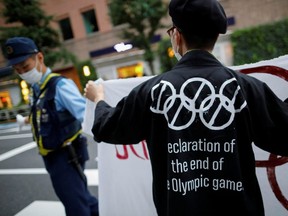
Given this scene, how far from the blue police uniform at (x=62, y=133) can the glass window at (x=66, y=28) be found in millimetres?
19096

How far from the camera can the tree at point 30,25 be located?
49.3 feet

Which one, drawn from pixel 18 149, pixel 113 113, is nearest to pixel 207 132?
pixel 113 113

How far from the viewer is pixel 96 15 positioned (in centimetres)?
1858

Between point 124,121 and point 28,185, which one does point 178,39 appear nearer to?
point 124,121

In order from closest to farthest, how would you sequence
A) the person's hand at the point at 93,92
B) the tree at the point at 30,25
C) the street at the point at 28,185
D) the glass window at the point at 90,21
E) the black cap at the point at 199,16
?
1. the black cap at the point at 199,16
2. the person's hand at the point at 93,92
3. the street at the point at 28,185
4. the tree at the point at 30,25
5. the glass window at the point at 90,21

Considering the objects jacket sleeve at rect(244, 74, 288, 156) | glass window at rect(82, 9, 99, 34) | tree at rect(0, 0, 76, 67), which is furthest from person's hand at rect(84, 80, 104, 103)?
glass window at rect(82, 9, 99, 34)

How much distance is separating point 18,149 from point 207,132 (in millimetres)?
7828

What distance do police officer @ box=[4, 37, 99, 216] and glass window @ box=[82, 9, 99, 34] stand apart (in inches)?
699

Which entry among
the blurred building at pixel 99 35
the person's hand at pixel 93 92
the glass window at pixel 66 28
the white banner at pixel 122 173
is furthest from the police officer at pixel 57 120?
the glass window at pixel 66 28

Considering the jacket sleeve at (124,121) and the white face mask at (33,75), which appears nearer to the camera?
the jacket sleeve at (124,121)

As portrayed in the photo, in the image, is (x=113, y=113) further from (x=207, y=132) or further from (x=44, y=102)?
(x=44, y=102)

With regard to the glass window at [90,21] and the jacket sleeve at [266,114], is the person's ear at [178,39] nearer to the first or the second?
the jacket sleeve at [266,114]

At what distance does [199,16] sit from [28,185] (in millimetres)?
4578

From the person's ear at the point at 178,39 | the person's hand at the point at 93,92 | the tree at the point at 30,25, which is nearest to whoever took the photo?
the person's ear at the point at 178,39
